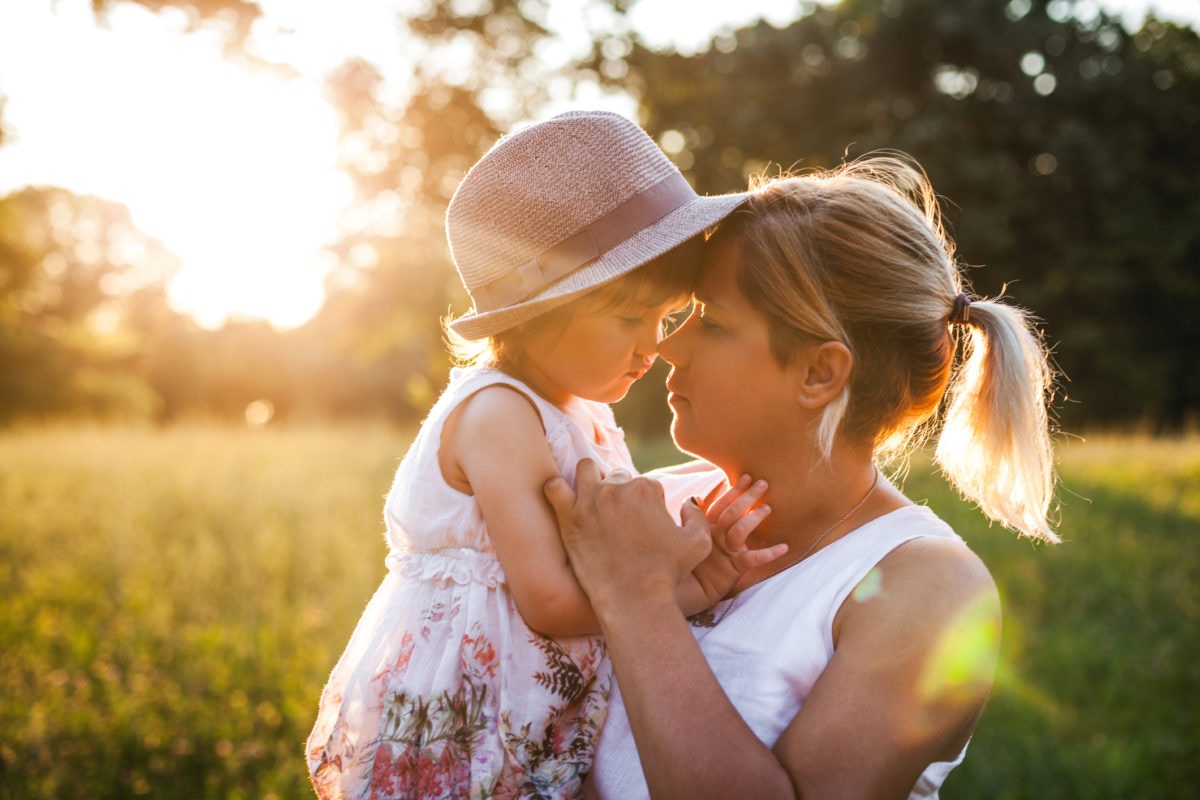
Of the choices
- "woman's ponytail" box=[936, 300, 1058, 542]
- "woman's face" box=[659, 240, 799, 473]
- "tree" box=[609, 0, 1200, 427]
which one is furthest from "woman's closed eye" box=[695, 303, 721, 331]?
"tree" box=[609, 0, 1200, 427]

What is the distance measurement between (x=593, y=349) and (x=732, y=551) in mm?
576

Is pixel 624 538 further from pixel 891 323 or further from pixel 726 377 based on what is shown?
pixel 891 323

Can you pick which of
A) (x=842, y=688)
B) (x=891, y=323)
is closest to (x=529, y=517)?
(x=842, y=688)

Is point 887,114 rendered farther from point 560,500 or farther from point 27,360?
point 27,360

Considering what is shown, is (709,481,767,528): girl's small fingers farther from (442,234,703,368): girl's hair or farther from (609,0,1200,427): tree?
(609,0,1200,427): tree

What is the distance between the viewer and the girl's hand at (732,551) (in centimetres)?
187

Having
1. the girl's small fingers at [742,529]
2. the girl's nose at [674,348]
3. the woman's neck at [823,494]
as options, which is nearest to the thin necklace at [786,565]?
the woman's neck at [823,494]

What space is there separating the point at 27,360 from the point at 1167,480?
2561cm

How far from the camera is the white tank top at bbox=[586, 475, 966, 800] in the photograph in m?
1.68

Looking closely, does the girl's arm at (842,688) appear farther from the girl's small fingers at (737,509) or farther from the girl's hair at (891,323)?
the girl's hair at (891,323)

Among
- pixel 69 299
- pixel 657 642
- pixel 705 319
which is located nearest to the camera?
pixel 657 642

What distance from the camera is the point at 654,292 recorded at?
2.03 meters

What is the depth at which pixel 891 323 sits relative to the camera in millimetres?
1896

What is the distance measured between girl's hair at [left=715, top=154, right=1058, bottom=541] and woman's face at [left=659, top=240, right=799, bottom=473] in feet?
0.14
